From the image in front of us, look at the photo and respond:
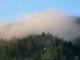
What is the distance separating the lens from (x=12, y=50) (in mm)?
126750

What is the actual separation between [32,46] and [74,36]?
75921mm

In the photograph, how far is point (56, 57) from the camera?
11188 centimetres

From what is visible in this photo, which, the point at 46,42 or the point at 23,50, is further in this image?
the point at 46,42

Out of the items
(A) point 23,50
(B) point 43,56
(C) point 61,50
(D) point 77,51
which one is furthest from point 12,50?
(D) point 77,51

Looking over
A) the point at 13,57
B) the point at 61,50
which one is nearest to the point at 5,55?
the point at 13,57

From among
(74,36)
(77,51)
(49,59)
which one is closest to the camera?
(49,59)

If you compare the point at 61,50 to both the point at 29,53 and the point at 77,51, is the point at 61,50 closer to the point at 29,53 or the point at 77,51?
the point at 29,53

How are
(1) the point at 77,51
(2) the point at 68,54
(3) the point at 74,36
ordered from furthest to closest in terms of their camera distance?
1. (3) the point at 74,36
2. (1) the point at 77,51
3. (2) the point at 68,54

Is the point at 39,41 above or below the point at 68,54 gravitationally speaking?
above

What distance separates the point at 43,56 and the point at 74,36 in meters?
89.4

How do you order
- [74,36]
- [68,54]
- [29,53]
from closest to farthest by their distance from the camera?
→ [68,54] < [29,53] < [74,36]

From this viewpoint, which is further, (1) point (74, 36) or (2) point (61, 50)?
(1) point (74, 36)

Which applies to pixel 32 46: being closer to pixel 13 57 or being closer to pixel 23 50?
pixel 23 50

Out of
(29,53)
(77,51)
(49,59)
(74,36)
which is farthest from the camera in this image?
(74,36)
